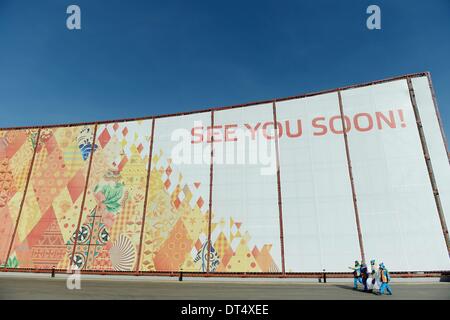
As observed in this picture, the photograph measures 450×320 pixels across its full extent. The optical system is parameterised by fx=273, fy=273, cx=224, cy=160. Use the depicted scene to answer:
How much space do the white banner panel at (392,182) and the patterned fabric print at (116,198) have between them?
16.7m

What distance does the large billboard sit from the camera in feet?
58.7

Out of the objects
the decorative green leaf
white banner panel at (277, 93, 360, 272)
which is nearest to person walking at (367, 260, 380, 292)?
white banner panel at (277, 93, 360, 272)

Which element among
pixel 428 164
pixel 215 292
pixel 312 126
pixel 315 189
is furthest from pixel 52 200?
pixel 428 164

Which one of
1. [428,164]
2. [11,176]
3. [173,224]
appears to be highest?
[11,176]

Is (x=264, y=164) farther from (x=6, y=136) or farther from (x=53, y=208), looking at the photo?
(x=6, y=136)

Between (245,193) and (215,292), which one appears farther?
(245,193)

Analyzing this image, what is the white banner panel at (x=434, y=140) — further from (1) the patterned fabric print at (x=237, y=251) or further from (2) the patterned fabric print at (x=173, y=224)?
(2) the patterned fabric print at (x=173, y=224)

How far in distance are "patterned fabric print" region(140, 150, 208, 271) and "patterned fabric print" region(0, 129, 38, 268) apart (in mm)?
11130

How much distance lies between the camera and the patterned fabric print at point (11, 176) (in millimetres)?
22594

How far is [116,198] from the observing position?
22.6 meters

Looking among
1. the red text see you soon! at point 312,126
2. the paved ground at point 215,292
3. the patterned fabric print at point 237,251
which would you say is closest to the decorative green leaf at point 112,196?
the red text see you soon! at point 312,126

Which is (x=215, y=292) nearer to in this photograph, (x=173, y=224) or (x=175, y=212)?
(x=173, y=224)

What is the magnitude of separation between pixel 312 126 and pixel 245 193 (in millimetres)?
7413

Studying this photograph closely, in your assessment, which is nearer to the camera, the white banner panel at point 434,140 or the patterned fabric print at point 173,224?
the white banner panel at point 434,140
